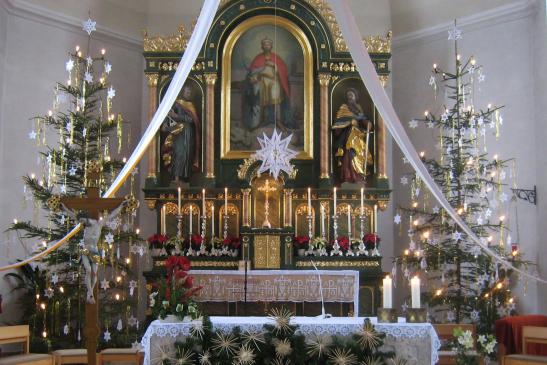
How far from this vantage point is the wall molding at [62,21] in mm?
13328

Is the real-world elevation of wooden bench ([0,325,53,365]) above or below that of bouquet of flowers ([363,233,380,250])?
below

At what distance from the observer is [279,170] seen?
13.1m

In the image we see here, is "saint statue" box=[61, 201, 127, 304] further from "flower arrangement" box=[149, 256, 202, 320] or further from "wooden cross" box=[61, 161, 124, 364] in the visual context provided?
"flower arrangement" box=[149, 256, 202, 320]

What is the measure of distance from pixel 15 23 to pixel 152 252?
190 inches

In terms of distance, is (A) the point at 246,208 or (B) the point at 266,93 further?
(B) the point at 266,93

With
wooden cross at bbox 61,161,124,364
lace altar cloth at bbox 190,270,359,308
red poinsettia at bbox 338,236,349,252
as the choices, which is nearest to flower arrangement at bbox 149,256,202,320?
wooden cross at bbox 61,161,124,364

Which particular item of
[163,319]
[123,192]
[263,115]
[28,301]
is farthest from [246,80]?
[163,319]

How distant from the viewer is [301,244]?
514 inches

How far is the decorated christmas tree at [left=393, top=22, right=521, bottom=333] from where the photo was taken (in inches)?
474

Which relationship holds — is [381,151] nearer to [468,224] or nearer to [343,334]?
[468,224]

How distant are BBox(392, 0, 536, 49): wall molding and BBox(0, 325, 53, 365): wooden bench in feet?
31.2

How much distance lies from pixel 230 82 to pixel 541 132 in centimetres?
574

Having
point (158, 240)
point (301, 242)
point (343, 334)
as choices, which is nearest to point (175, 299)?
point (343, 334)

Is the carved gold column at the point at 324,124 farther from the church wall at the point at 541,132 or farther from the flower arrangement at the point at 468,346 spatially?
the flower arrangement at the point at 468,346
